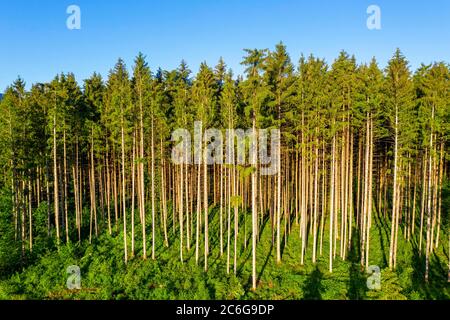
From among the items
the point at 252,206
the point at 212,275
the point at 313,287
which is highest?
the point at 252,206

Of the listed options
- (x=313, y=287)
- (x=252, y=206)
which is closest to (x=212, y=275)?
(x=252, y=206)

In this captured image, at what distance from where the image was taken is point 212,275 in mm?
19516

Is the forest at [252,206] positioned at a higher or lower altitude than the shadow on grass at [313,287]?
higher

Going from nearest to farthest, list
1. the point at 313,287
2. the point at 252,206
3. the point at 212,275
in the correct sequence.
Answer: the point at 313,287, the point at 212,275, the point at 252,206

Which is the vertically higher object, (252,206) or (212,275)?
(252,206)

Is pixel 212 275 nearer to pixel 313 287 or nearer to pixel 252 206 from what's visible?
pixel 252 206

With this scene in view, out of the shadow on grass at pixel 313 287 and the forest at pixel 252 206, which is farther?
the forest at pixel 252 206

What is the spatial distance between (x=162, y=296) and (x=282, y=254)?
10.9 m

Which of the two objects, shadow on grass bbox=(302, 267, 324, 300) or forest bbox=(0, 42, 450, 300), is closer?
shadow on grass bbox=(302, 267, 324, 300)

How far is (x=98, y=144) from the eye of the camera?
96.4 feet

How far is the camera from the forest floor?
1741cm

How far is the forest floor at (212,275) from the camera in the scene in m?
17.4
